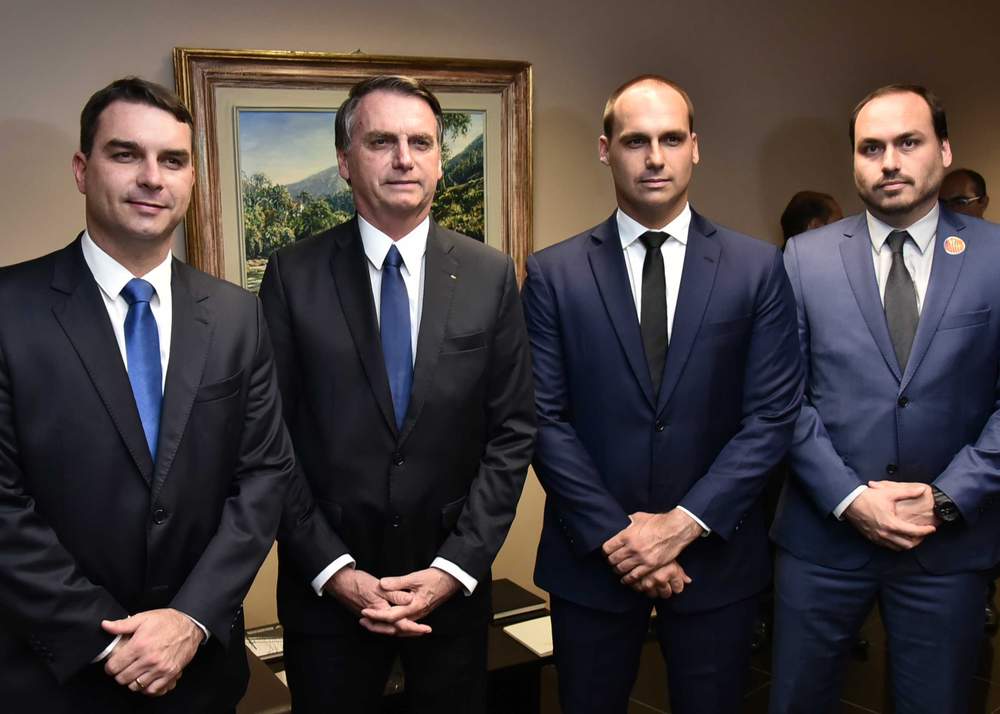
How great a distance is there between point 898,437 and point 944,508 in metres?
0.19

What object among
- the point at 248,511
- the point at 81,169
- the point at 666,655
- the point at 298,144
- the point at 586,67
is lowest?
the point at 666,655

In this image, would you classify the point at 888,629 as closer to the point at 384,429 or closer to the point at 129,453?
the point at 384,429

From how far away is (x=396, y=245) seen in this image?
2.21 meters

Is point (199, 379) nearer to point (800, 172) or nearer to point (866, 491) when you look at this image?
point (866, 491)

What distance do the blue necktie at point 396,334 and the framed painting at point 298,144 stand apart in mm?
1184

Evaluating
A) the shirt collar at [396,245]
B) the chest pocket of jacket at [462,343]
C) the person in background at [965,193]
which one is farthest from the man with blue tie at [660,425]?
the person in background at [965,193]

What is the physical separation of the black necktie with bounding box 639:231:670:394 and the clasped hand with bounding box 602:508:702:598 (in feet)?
1.01

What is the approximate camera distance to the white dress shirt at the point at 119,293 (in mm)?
1906

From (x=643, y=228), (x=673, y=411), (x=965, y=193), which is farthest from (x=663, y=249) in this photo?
(x=965, y=193)

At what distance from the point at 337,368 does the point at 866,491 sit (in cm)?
129

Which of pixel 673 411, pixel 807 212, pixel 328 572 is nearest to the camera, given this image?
pixel 328 572

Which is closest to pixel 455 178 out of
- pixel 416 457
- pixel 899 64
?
pixel 416 457

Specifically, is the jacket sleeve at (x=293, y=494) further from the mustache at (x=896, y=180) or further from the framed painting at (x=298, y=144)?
the mustache at (x=896, y=180)

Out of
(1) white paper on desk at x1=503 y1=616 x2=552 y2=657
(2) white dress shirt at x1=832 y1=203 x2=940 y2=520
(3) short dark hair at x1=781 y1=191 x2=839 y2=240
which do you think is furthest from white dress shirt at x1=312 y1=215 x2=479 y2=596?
(3) short dark hair at x1=781 y1=191 x2=839 y2=240
